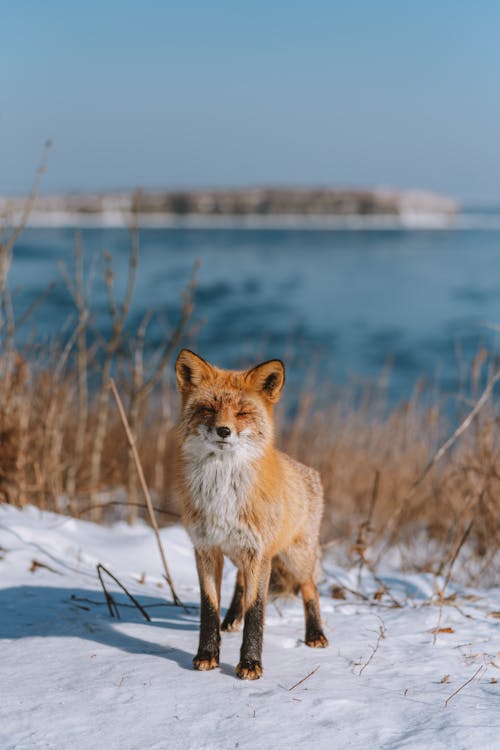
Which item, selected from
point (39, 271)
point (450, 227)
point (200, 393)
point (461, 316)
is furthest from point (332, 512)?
point (450, 227)

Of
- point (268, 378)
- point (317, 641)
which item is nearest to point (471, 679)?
point (317, 641)

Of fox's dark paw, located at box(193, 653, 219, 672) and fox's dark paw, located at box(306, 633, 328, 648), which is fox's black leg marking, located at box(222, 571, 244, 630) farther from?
fox's dark paw, located at box(193, 653, 219, 672)

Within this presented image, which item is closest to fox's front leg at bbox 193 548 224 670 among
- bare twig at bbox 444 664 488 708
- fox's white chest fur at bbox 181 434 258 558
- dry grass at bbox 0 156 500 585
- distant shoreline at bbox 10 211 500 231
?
fox's white chest fur at bbox 181 434 258 558

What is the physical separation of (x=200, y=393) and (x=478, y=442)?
13.2 ft

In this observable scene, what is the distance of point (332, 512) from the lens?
9.47m

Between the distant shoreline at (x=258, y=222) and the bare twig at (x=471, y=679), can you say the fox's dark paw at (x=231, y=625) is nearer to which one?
the bare twig at (x=471, y=679)

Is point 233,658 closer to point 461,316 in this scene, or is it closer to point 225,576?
point 225,576

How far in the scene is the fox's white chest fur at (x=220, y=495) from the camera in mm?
3379

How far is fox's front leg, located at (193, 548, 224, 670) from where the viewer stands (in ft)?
11.6

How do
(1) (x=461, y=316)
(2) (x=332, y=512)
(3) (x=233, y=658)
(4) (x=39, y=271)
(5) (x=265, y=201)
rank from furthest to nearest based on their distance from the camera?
(5) (x=265, y=201) < (4) (x=39, y=271) < (1) (x=461, y=316) < (2) (x=332, y=512) < (3) (x=233, y=658)

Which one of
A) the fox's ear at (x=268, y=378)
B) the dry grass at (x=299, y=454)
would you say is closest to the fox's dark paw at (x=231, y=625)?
the dry grass at (x=299, y=454)

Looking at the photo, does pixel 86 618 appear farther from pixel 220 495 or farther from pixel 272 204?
pixel 272 204

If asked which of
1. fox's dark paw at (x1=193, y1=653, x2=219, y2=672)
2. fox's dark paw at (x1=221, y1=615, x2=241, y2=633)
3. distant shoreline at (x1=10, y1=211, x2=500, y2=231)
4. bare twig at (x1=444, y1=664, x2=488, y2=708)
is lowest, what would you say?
fox's dark paw at (x1=221, y1=615, x2=241, y2=633)

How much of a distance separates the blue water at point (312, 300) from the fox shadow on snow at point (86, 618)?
2165mm
